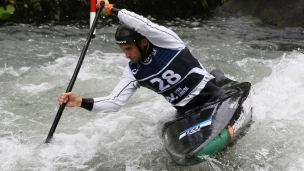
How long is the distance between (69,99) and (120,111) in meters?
1.76

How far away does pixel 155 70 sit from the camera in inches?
165

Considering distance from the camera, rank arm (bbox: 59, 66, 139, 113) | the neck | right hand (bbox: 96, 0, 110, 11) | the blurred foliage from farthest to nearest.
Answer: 1. the blurred foliage
2. right hand (bbox: 96, 0, 110, 11)
3. arm (bbox: 59, 66, 139, 113)
4. the neck

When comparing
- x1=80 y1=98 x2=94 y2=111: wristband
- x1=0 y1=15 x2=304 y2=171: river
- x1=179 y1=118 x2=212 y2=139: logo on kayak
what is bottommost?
x1=0 y1=15 x2=304 y2=171: river

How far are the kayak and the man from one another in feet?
0.60

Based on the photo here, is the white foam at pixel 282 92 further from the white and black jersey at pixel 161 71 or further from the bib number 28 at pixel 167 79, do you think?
the bib number 28 at pixel 167 79

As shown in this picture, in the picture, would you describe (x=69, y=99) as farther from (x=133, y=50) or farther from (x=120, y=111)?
(x=120, y=111)

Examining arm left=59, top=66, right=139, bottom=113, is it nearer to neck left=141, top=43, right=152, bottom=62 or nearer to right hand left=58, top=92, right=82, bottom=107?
right hand left=58, top=92, right=82, bottom=107

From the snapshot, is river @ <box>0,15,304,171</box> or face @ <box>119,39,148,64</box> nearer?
face @ <box>119,39,148,64</box>

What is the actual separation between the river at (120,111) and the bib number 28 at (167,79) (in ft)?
2.53


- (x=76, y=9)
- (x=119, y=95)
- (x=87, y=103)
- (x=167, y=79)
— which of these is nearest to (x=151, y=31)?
(x=167, y=79)

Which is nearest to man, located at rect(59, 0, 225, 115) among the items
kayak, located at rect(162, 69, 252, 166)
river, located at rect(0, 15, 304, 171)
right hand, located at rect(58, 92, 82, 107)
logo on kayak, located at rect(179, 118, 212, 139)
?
right hand, located at rect(58, 92, 82, 107)

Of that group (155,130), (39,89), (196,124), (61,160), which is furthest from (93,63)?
(196,124)

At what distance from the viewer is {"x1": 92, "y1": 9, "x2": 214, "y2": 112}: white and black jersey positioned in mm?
4066

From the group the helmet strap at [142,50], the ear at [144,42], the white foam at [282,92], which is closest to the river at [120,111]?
the white foam at [282,92]
